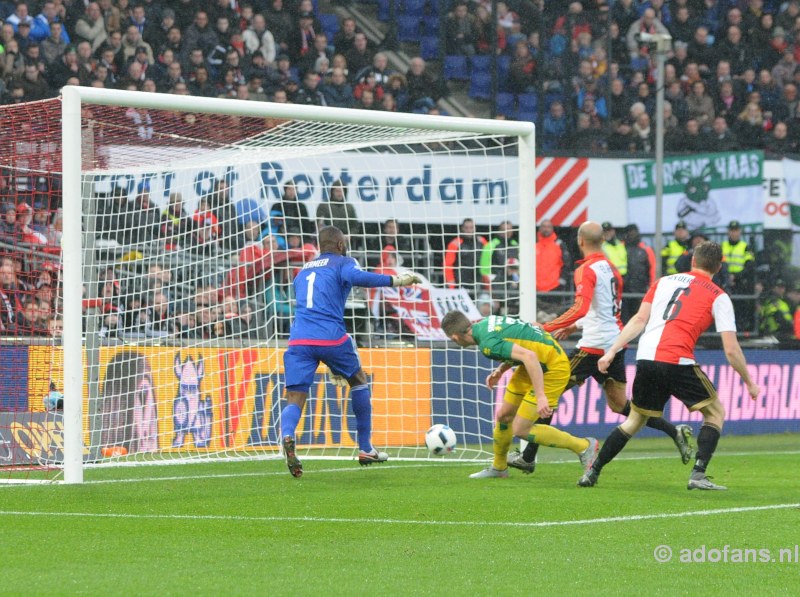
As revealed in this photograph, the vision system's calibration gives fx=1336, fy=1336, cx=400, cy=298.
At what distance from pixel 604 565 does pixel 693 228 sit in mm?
14609

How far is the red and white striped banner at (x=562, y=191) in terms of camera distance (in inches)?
770

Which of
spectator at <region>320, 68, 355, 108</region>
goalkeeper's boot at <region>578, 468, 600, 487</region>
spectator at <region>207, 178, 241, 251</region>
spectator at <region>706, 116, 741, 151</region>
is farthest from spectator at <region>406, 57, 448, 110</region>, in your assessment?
goalkeeper's boot at <region>578, 468, 600, 487</region>

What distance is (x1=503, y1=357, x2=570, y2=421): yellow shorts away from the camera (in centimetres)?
1005

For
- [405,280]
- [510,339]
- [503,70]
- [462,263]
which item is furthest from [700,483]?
[503,70]

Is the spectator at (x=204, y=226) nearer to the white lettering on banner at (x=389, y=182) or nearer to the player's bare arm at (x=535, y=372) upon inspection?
the white lettering on banner at (x=389, y=182)

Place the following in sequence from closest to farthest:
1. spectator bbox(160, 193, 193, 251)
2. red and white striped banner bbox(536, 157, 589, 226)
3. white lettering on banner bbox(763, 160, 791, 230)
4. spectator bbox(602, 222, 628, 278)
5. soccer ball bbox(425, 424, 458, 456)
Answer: soccer ball bbox(425, 424, 458, 456)
spectator bbox(160, 193, 193, 251)
spectator bbox(602, 222, 628, 278)
red and white striped banner bbox(536, 157, 589, 226)
white lettering on banner bbox(763, 160, 791, 230)

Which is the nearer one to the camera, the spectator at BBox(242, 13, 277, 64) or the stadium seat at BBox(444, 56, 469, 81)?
the spectator at BBox(242, 13, 277, 64)

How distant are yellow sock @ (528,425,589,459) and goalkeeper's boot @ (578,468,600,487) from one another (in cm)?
22

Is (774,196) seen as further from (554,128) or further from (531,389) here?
(531,389)

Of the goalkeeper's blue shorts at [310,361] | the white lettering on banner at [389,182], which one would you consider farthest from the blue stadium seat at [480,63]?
the goalkeeper's blue shorts at [310,361]

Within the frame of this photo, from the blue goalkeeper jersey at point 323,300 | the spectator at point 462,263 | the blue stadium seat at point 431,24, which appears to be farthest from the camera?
the blue stadium seat at point 431,24

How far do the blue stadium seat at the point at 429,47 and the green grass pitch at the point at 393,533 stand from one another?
12.5m

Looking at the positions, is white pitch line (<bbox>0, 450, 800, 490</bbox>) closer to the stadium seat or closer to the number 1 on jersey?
the number 1 on jersey

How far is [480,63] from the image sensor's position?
74.9 feet
